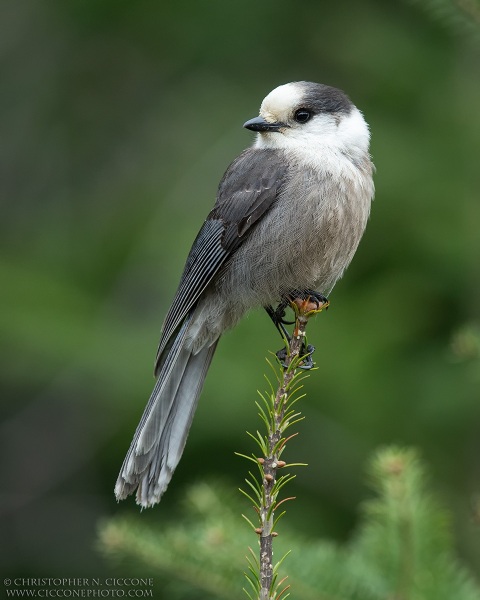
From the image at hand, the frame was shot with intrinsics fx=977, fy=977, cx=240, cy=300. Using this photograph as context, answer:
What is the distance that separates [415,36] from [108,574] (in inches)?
148

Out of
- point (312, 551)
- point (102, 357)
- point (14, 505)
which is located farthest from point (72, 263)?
point (312, 551)

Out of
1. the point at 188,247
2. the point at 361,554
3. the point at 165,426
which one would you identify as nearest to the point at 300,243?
the point at 165,426

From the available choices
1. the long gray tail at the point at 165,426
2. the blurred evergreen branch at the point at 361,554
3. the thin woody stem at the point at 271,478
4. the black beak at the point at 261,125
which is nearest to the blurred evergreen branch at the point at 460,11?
the black beak at the point at 261,125

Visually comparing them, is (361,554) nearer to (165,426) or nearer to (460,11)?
(165,426)

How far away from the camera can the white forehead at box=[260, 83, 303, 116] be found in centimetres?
397

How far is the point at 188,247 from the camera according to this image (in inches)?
223

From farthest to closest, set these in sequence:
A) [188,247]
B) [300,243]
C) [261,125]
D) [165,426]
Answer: [188,247]
[261,125]
[300,243]
[165,426]

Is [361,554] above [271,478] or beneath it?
above

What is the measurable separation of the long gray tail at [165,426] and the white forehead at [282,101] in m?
0.93

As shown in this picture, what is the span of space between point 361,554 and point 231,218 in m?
1.61

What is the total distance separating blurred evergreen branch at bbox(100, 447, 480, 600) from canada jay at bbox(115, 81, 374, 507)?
0.76 metres

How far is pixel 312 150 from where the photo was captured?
12.9 ft

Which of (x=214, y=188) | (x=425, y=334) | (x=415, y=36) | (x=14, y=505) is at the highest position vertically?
(x=415, y=36)

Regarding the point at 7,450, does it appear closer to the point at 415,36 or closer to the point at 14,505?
the point at 14,505
